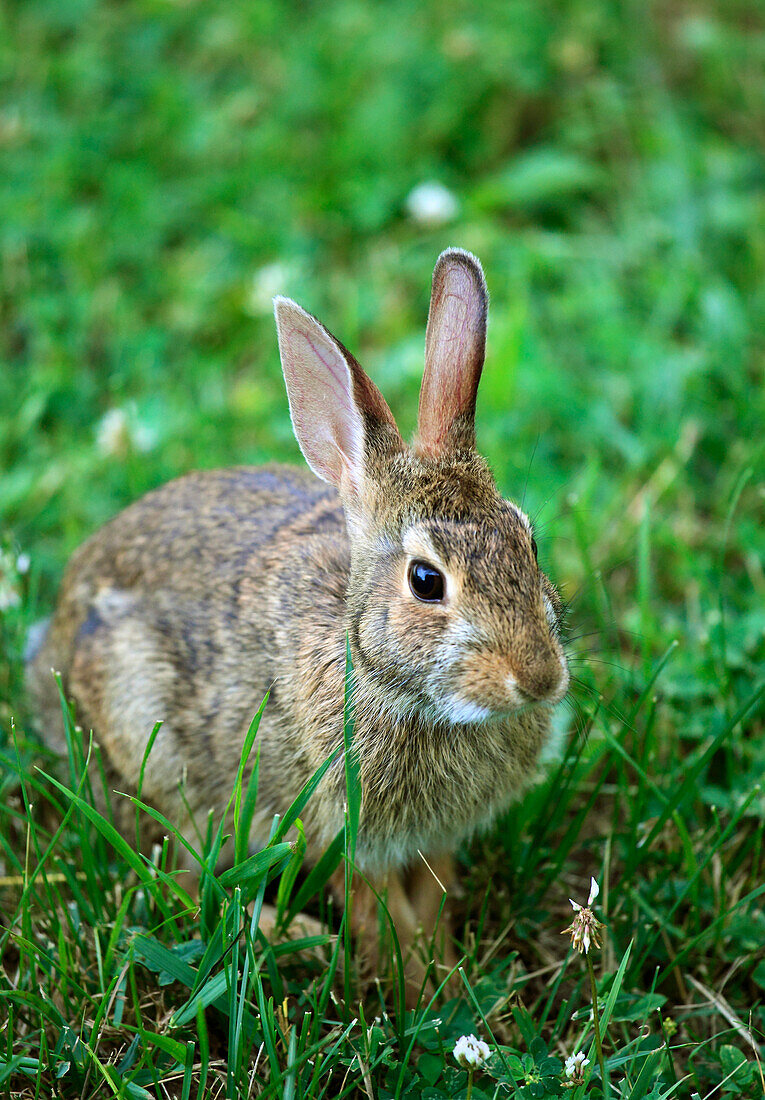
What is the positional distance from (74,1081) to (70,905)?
23.3 inches

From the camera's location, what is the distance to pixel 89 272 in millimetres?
5852

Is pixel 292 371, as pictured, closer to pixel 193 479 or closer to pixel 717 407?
pixel 193 479

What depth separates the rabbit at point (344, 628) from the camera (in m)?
2.87

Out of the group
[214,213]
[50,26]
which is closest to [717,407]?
[214,213]

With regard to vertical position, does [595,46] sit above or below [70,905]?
above

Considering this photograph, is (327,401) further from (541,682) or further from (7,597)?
(7,597)

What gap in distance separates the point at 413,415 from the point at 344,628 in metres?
2.04

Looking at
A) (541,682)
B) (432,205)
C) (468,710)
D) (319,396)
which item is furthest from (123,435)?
(541,682)

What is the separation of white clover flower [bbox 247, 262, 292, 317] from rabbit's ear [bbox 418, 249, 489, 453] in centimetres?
253

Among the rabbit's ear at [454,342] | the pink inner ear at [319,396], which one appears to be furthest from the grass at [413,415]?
the pink inner ear at [319,396]

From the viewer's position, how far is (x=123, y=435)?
4770mm

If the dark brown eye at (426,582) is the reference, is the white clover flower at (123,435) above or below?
above

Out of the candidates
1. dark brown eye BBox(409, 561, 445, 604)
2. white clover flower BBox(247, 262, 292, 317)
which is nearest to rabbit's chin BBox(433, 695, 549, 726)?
dark brown eye BBox(409, 561, 445, 604)

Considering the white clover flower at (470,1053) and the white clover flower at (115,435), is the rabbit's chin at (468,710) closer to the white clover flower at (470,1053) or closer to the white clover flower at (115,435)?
the white clover flower at (470,1053)
